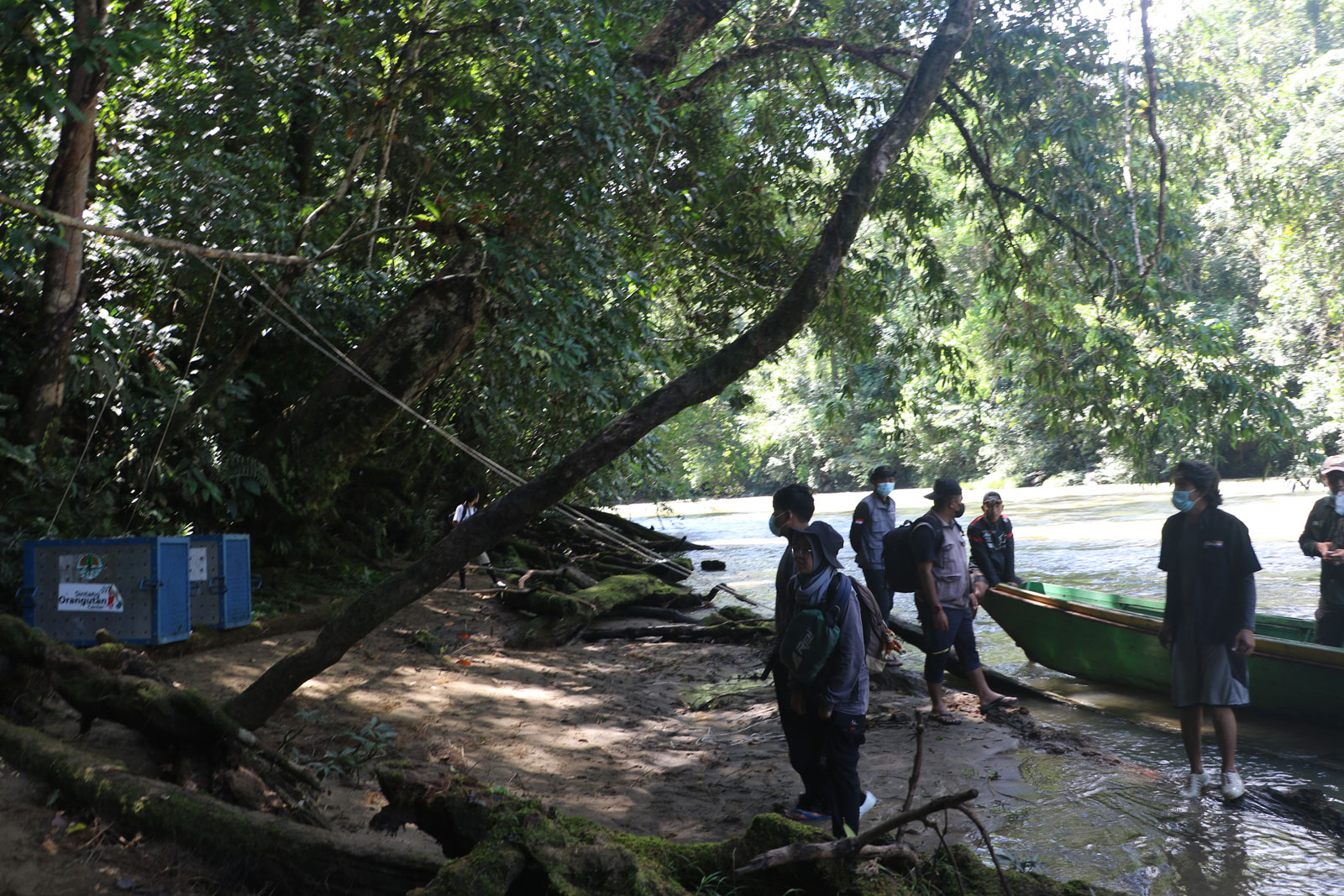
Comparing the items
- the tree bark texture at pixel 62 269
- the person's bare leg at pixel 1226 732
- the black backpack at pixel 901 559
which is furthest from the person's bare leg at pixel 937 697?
the tree bark texture at pixel 62 269

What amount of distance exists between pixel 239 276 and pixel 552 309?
3.27 meters

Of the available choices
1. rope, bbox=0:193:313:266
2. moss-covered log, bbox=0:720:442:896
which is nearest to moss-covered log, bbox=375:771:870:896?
moss-covered log, bbox=0:720:442:896

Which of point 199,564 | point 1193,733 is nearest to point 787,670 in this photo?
point 1193,733

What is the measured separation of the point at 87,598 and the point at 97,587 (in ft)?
0.32

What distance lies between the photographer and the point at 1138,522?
24703mm

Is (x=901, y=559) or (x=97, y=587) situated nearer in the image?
(x=97, y=587)

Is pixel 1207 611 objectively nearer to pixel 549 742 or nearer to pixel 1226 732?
pixel 1226 732

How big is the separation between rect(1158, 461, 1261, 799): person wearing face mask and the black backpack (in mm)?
1632

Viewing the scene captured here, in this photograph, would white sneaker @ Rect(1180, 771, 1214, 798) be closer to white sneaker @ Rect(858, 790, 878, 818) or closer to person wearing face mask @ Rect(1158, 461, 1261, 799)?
person wearing face mask @ Rect(1158, 461, 1261, 799)

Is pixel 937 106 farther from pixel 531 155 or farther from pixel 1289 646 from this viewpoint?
pixel 1289 646

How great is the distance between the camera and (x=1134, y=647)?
26.2 ft

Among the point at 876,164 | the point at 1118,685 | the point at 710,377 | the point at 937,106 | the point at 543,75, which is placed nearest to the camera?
the point at 710,377

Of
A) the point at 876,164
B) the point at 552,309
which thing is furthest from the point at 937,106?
the point at 552,309

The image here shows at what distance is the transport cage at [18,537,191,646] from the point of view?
6.10 meters
